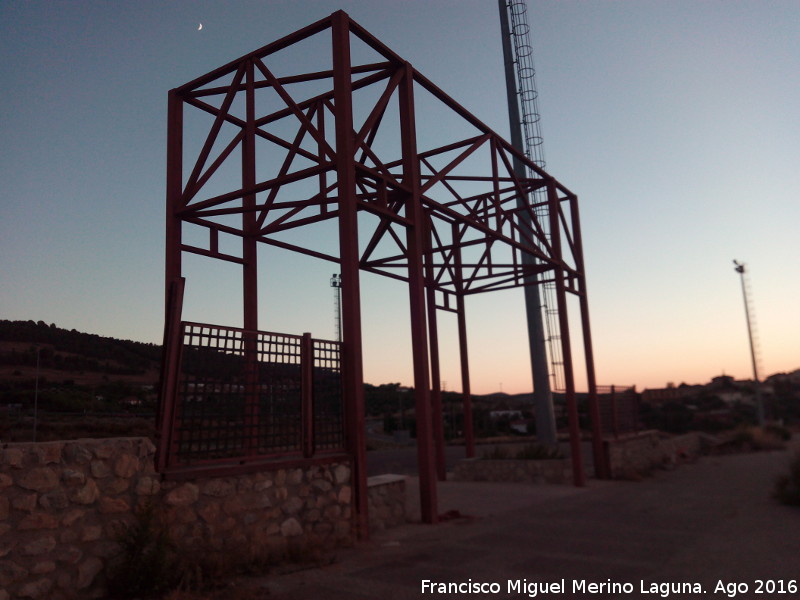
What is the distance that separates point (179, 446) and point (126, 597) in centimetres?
143

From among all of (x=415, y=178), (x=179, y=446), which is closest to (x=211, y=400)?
(x=179, y=446)

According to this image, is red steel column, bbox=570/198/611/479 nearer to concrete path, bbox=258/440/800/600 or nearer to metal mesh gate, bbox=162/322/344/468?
concrete path, bbox=258/440/800/600

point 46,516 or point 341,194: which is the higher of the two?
point 341,194

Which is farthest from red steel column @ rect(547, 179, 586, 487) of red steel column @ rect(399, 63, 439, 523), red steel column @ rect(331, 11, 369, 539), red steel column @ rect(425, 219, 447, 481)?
red steel column @ rect(331, 11, 369, 539)

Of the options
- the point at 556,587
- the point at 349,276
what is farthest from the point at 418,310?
the point at 556,587

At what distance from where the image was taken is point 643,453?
17.4m

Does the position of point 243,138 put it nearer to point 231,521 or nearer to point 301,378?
point 301,378

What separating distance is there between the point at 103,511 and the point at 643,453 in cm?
1513

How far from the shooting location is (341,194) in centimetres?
830

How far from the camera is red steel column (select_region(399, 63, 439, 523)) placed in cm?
926

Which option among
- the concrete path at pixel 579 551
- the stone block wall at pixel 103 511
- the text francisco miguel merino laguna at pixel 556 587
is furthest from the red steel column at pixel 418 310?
the text francisco miguel merino laguna at pixel 556 587

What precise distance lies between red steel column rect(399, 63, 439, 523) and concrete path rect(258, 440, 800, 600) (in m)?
0.64

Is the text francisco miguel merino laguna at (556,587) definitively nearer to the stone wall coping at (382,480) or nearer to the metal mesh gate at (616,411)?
the stone wall coping at (382,480)

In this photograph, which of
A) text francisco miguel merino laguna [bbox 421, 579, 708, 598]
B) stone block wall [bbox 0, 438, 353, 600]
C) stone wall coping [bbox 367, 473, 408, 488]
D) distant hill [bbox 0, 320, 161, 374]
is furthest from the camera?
distant hill [bbox 0, 320, 161, 374]
